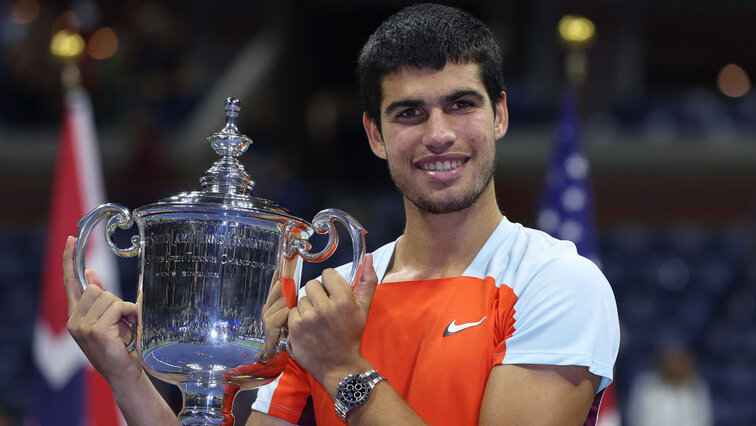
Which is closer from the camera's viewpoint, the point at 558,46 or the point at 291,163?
the point at 291,163

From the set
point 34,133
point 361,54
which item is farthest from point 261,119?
point 361,54

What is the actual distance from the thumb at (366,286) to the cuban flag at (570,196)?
2688 millimetres

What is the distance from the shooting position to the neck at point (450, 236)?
1.84 meters

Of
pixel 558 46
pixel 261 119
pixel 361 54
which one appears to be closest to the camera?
pixel 361 54

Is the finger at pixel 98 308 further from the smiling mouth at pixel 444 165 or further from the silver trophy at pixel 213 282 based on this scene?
the smiling mouth at pixel 444 165

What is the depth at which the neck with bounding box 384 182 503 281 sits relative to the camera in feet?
6.05

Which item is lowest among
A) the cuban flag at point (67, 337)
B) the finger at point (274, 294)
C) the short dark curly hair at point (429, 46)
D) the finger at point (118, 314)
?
the cuban flag at point (67, 337)

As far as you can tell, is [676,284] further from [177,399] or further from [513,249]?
[513,249]

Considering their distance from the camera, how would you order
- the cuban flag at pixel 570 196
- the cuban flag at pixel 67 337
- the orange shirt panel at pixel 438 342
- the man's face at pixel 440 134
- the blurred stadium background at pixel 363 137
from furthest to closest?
1. the blurred stadium background at pixel 363 137
2. the cuban flag at pixel 570 196
3. the cuban flag at pixel 67 337
4. the man's face at pixel 440 134
5. the orange shirt panel at pixel 438 342

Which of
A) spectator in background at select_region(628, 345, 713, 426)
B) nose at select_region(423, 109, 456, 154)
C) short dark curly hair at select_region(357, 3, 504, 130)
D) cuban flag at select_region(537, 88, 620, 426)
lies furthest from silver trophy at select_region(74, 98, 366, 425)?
spectator in background at select_region(628, 345, 713, 426)

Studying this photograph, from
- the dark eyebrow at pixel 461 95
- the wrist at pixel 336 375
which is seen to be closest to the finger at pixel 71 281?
the wrist at pixel 336 375

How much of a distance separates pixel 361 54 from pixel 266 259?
49cm

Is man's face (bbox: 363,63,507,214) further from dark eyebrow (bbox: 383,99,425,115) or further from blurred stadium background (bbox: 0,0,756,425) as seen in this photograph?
blurred stadium background (bbox: 0,0,756,425)

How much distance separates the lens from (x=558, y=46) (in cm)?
1107
